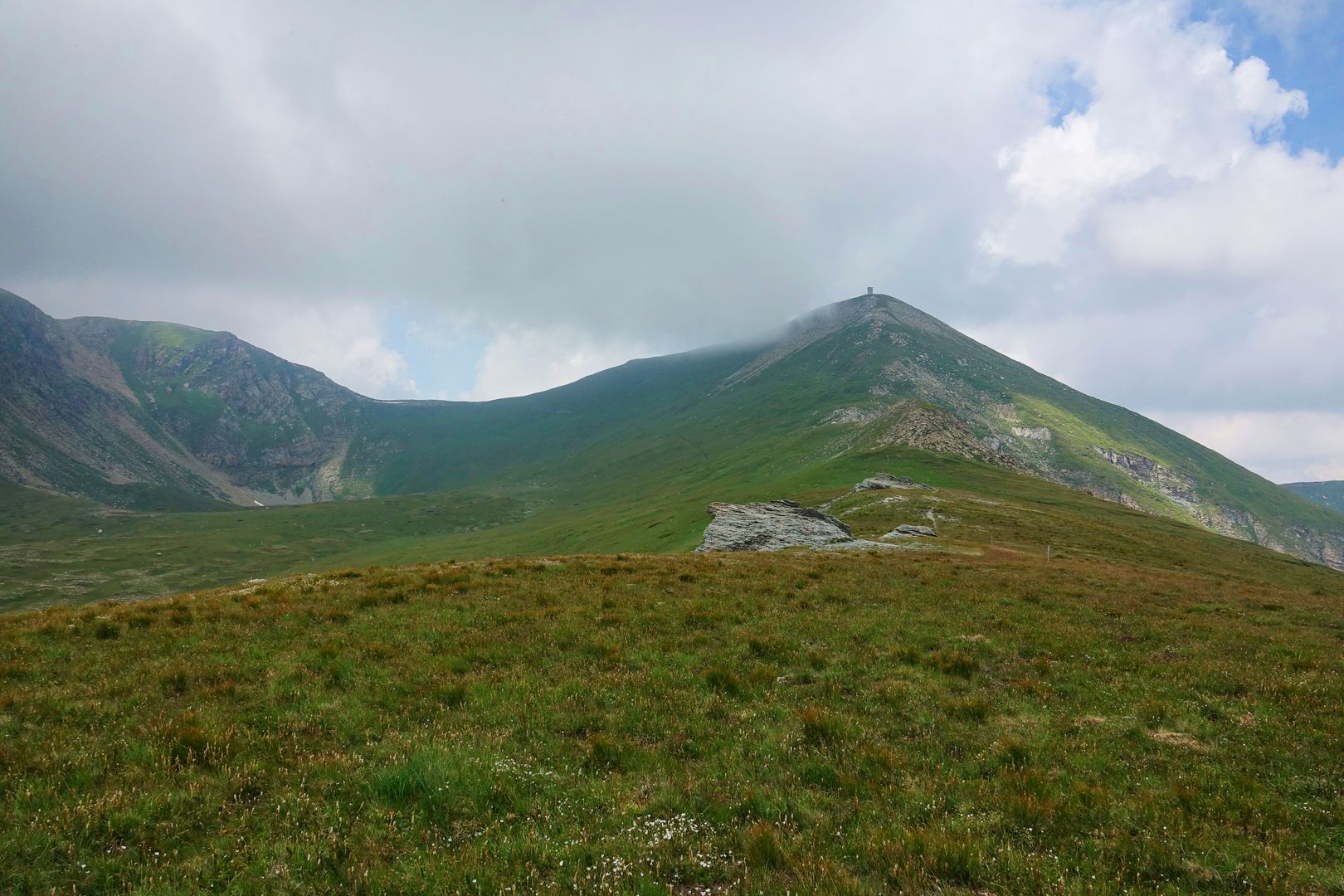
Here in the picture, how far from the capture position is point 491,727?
10.4 metres

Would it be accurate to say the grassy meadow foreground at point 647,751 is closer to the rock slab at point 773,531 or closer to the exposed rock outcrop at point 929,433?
the rock slab at point 773,531

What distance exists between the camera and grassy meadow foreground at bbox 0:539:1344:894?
22.0ft

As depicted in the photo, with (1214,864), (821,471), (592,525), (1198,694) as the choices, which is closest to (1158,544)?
(821,471)

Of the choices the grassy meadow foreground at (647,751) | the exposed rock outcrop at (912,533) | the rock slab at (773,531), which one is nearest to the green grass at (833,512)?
the exposed rock outcrop at (912,533)

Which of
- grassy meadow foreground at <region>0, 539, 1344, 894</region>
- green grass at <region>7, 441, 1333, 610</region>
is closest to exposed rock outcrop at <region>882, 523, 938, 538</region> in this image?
green grass at <region>7, 441, 1333, 610</region>

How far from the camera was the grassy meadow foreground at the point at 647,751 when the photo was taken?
6711 millimetres

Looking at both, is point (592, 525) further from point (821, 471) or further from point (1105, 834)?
point (1105, 834)

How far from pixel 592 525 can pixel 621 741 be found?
153 meters

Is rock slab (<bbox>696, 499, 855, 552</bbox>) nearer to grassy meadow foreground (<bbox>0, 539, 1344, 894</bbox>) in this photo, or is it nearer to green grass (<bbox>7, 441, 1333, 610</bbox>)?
green grass (<bbox>7, 441, 1333, 610</bbox>)

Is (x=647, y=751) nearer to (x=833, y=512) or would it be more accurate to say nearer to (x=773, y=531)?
(x=773, y=531)

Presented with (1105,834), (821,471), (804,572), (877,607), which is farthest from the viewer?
(821,471)

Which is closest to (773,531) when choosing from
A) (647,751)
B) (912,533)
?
(912,533)

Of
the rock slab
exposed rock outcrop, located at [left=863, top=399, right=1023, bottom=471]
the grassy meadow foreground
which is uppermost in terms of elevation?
exposed rock outcrop, located at [left=863, top=399, right=1023, bottom=471]

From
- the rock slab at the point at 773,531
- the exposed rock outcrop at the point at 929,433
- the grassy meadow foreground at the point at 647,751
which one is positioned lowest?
the grassy meadow foreground at the point at 647,751
